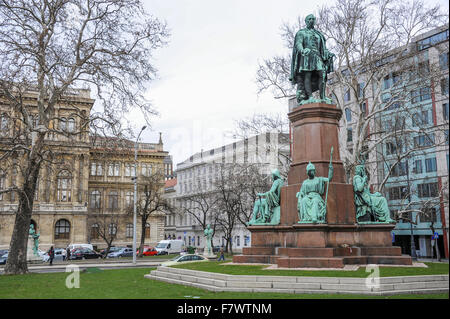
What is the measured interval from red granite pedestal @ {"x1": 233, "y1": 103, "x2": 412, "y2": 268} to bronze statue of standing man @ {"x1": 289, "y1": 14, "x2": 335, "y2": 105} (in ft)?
3.13

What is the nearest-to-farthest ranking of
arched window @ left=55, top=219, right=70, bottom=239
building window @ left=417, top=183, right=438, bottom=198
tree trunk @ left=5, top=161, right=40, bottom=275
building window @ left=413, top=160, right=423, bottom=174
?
1. tree trunk @ left=5, top=161, right=40, bottom=275
2. building window @ left=417, top=183, right=438, bottom=198
3. building window @ left=413, top=160, right=423, bottom=174
4. arched window @ left=55, top=219, right=70, bottom=239

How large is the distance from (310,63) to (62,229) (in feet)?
180

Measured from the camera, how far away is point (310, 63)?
52.2ft

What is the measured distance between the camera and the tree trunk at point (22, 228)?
2028 cm

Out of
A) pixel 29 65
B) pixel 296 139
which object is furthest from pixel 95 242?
pixel 296 139

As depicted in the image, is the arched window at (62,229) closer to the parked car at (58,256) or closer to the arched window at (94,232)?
the arched window at (94,232)

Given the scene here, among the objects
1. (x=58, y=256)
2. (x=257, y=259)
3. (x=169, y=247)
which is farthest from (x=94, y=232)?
(x=257, y=259)

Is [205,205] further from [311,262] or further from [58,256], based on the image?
[311,262]

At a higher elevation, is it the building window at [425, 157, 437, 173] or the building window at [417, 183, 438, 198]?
the building window at [425, 157, 437, 173]

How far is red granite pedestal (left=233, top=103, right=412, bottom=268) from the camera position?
1309cm

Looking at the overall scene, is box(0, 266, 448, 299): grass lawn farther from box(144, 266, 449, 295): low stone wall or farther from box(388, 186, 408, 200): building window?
box(388, 186, 408, 200): building window

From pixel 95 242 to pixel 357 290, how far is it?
62013 mm

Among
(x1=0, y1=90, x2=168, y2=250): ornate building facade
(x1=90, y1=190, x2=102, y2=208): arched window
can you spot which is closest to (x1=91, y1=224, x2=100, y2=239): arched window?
(x1=0, y1=90, x2=168, y2=250): ornate building facade
